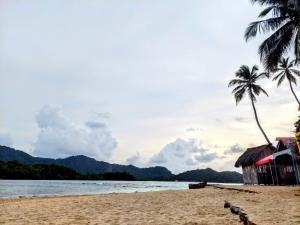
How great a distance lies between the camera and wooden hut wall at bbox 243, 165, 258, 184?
3744cm

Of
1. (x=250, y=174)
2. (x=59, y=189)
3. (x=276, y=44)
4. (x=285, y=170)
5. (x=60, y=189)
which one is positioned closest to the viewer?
(x=276, y=44)

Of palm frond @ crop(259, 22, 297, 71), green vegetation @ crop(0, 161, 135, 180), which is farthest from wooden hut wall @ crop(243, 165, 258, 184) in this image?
green vegetation @ crop(0, 161, 135, 180)

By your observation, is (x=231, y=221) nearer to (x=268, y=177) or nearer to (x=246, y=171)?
(x=268, y=177)

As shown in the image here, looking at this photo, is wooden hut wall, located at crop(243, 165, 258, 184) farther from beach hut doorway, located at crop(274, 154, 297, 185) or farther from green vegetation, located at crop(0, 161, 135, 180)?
green vegetation, located at crop(0, 161, 135, 180)

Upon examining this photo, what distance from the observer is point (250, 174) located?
39562mm

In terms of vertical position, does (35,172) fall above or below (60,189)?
above

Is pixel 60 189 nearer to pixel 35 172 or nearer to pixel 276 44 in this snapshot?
pixel 276 44

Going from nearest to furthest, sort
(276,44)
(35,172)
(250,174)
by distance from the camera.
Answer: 1. (276,44)
2. (250,174)
3. (35,172)

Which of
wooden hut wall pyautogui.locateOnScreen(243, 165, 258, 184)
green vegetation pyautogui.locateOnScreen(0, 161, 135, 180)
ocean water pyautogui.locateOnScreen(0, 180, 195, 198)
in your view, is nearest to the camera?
wooden hut wall pyautogui.locateOnScreen(243, 165, 258, 184)

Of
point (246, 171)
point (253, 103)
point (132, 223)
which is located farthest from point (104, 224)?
point (246, 171)

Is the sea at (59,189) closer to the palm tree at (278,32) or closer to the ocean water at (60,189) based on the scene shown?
the ocean water at (60,189)

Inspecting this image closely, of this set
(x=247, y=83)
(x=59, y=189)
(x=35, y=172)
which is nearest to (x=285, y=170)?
(x=247, y=83)

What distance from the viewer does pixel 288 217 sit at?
664 cm

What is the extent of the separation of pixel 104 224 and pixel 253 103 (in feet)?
94.2
